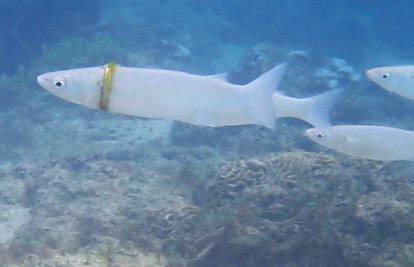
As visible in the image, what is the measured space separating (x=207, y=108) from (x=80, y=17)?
53.3 feet

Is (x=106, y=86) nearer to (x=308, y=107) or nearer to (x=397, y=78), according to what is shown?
(x=308, y=107)

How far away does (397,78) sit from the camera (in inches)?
190

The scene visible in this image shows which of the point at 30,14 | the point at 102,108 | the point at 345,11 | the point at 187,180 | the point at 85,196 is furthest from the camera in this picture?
the point at 345,11

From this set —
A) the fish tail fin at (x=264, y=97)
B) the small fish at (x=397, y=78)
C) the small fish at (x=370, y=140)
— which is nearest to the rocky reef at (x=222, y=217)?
the small fish at (x=370, y=140)

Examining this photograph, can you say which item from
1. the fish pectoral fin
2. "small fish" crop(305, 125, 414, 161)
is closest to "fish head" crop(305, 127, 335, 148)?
"small fish" crop(305, 125, 414, 161)

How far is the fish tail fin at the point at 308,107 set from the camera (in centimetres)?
412

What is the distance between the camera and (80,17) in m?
18.3

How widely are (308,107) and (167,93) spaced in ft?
4.83

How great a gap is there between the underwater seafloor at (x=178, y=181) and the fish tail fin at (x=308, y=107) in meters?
1.44

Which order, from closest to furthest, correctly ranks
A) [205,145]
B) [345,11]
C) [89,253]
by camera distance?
[89,253] → [205,145] → [345,11]

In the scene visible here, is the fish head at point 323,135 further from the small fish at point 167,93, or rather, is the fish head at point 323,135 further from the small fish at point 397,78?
the small fish at point 167,93

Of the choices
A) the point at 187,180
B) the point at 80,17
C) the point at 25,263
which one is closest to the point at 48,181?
the point at 187,180

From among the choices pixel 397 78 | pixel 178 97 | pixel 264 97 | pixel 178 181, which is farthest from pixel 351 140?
pixel 178 181

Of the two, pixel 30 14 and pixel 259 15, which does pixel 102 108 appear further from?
pixel 259 15
